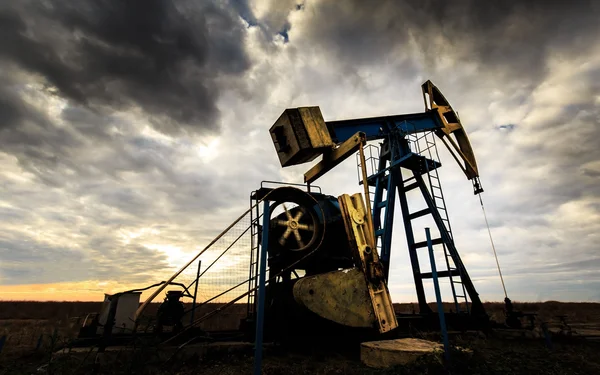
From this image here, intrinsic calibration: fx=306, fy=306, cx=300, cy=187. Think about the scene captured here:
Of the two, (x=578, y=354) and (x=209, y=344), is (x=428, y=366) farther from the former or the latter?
(x=578, y=354)

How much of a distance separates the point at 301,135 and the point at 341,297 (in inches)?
110

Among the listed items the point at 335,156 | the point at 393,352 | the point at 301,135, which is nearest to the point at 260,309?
the point at 393,352

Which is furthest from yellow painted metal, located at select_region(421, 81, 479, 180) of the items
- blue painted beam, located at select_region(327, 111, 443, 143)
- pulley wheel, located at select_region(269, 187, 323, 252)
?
pulley wheel, located at select_region(269, 187, 323, 252)

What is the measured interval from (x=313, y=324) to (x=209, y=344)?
90.6 inches

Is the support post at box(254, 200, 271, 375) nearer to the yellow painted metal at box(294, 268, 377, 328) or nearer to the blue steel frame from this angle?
the yellow painted metal at box(294, 268, 377, 328)

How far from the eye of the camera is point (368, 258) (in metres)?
3.86

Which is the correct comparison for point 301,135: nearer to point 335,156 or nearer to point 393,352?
point 335,156

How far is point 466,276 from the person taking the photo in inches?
409

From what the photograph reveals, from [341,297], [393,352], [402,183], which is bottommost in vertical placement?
[393,352]

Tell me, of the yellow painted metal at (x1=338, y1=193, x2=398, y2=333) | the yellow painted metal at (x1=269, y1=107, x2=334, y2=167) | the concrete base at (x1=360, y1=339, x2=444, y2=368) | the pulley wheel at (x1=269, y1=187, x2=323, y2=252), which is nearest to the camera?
the yellow painted metal at (x1=338, y1=193, x2=398, y2=333)

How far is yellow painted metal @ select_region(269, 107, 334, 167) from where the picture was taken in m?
5.32

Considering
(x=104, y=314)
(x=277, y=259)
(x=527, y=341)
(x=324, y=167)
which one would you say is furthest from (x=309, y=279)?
(x=527, y=341)

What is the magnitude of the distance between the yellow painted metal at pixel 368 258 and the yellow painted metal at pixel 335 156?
105 centimetres

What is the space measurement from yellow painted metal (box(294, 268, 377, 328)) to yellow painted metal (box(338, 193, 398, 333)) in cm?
8
